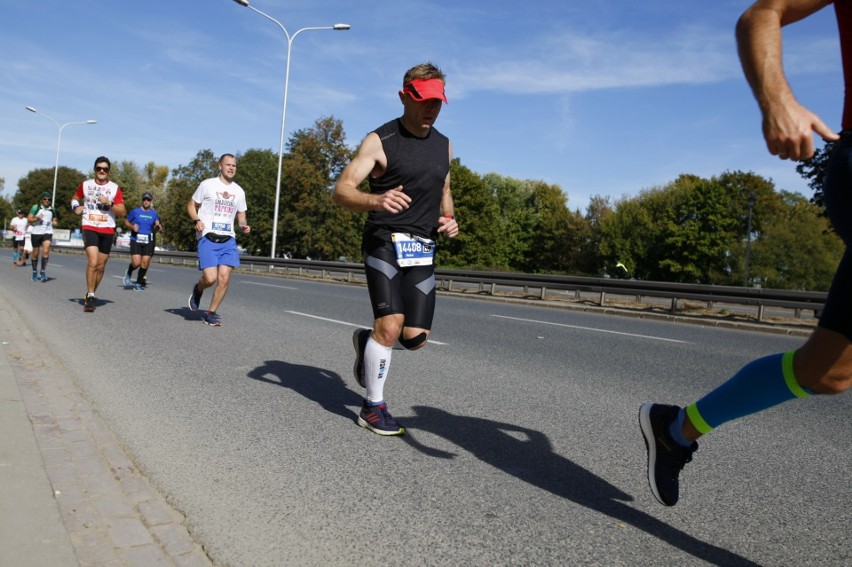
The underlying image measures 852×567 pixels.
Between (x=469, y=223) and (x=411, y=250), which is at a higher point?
(x=469, y=223)

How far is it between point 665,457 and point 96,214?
957 centimetres

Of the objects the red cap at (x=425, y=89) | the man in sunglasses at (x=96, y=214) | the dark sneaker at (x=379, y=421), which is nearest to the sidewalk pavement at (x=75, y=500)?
the dark sneaker at (x=379, y=421)

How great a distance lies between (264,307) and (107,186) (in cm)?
325

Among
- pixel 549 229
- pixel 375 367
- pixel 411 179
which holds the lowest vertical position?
pixel 375 367

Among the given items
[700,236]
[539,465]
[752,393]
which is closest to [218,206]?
[539,465]

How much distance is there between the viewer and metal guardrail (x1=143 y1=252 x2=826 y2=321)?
51.4ft

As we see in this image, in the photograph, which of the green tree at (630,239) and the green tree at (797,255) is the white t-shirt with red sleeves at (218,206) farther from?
the green tree at (630,239)

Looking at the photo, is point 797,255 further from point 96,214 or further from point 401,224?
point 401,224

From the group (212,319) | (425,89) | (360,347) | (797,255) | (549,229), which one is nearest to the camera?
(425,89)

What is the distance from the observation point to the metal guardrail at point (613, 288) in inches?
616

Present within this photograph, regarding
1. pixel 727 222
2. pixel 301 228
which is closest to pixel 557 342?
pixel 301 228

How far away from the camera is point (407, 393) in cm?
548

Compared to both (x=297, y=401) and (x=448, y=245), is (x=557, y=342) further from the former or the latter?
(x=448, y=245)

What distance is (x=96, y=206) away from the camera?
10477mm
